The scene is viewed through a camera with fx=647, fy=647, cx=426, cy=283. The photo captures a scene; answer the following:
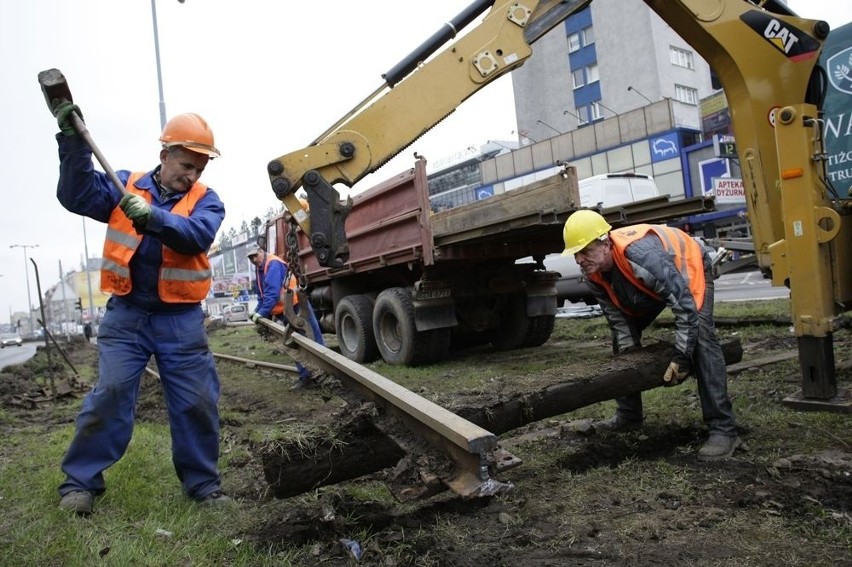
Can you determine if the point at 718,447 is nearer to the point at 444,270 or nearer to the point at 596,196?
the point at 444,270

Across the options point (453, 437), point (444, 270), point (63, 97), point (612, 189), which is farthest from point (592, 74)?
point (453, 437)

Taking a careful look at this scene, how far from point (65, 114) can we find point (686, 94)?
126 ft

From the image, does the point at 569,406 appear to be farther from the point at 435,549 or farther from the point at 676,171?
the point at 676,171

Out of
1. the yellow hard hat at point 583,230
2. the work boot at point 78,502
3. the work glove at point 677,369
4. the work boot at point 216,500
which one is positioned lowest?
the work boot at point 216,500

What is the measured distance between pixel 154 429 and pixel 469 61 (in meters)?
3.89

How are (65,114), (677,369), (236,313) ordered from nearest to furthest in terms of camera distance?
(65,114) → (677,369) → (236,313)

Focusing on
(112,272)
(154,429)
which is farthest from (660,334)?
(112,272)

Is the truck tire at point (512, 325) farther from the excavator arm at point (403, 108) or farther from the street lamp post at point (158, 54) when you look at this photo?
the street lamp post at point (158, 54)

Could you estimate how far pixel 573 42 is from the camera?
39.0m

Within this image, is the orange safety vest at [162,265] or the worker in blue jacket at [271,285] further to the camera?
the worker in blue jacket at [271,285]

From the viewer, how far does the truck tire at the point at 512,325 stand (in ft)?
27.3

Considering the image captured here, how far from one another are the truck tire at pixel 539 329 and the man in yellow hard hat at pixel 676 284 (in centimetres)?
436

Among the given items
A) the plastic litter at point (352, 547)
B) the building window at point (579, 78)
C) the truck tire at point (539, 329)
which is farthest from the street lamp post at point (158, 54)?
the building window at point (579, 78)

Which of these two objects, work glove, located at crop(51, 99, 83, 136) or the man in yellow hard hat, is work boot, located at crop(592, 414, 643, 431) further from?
work glove, located at crop(51, 99, 83, 136)
